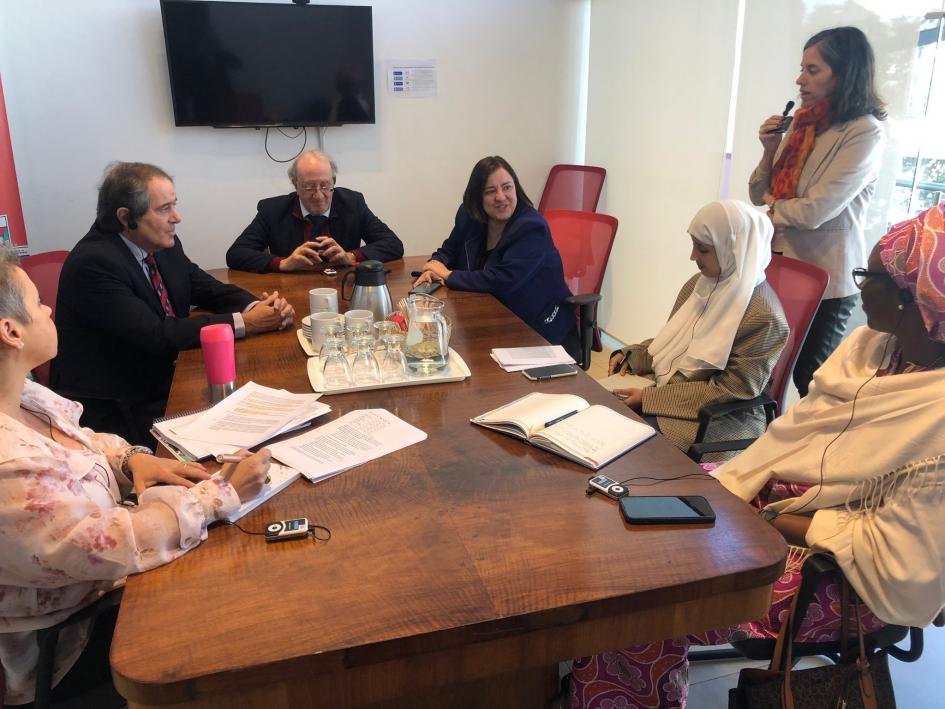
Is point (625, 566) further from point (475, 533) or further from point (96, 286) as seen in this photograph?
point (96, 286)

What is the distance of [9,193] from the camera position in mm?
3697

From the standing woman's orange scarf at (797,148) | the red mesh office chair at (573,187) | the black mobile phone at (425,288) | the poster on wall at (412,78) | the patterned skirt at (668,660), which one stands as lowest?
the patterned skirt at (668,660)

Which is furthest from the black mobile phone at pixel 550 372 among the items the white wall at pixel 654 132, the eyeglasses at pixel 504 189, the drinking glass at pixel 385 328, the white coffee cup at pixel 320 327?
the white wall at pixel 654 132

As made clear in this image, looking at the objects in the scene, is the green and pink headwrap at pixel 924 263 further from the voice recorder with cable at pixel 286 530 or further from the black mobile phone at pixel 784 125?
the black mobile phone at pixel 784 125

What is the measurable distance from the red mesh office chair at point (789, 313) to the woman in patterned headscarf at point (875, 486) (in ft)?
1.14

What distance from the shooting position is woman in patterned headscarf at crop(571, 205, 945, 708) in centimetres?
124

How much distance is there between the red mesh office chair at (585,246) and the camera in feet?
10.3

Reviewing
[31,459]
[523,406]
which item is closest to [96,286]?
[31,459]

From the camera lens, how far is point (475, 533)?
3.64 ft

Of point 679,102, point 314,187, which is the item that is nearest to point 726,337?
point 314,187

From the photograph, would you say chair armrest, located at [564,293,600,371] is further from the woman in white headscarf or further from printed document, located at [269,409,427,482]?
printed document, located at [269,409,427,482]

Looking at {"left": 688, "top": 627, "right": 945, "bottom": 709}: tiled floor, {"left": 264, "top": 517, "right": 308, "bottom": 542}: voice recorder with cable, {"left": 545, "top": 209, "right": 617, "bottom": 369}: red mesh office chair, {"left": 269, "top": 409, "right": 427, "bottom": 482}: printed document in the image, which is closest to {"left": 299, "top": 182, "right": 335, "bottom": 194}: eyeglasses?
{"left": 545, "top": 209, "right": 617, "bottom": 369}: red mesh office chair

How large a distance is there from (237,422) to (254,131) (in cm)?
323

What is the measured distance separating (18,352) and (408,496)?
2.41 feet
